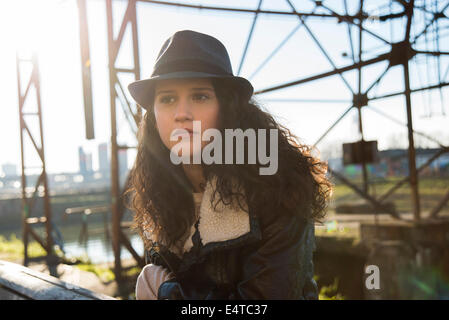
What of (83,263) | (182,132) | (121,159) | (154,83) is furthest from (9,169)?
(182,132)

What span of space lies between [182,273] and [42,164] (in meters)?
7.46

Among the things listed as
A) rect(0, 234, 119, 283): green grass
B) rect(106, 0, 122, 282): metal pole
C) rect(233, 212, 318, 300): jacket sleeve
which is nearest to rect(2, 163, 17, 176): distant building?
rect(0, 234, 119, 283): green grass

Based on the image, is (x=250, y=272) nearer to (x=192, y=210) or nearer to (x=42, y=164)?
(x=192, y=210)

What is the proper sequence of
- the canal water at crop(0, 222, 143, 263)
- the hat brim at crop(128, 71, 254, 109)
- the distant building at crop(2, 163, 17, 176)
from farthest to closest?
the distant building at crop(2, 163, 17, 176)
the canal water at crop(0, 222, 143, 263)
the hat brim at crop(128, 71, 254, 109)

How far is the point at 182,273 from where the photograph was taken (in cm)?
118

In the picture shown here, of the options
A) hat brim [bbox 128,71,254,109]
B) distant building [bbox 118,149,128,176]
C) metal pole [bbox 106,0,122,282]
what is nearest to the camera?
hat brim [bbox 128,71,254,109]

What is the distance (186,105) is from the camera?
1.17 m

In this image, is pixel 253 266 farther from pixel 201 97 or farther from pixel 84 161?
pixel 84 161

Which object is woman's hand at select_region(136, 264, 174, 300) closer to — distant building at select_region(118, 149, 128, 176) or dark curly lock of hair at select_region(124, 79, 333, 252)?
dark curly lock of hair at select_region(124, 79, 333, 252)

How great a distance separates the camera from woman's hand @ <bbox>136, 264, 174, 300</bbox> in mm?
1217

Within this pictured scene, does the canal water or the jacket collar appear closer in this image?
the jacket collar
